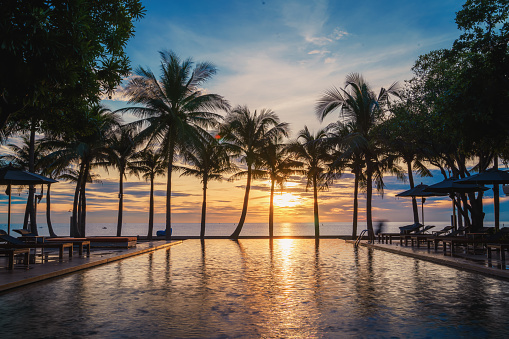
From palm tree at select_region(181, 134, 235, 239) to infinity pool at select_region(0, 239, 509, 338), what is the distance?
24220mm

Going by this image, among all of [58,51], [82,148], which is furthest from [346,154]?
[58,51]

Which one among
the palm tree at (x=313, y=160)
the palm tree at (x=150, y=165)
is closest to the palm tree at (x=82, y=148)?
the palm tree at (x=150, y=165)

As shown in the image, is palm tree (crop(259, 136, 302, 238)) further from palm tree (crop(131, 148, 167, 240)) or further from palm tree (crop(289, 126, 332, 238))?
palm tree (crop(131, 148, 167, 240))

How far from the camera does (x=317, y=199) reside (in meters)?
39.7

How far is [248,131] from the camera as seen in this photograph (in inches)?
1515

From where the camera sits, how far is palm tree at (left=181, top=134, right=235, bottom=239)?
37188 millimetres

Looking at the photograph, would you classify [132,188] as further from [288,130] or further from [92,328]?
[92,328]

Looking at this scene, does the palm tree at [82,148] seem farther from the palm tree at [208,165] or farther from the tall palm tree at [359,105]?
the tall palm tree at [359,105]

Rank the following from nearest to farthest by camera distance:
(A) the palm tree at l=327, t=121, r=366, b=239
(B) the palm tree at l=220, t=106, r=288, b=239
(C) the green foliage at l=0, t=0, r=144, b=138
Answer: (C) the green foliage at l=0, t=0, r=144, b=138 → (A) the palm tree at l=327, t=121, r=366, b=239 → (B) the palm tree at l=220, t=106, r=288, b=239

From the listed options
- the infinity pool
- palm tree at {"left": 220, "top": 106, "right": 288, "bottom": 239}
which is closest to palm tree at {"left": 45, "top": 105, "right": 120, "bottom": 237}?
palm tree at {"left": 220, "top": 106, "right": 288, "bottom": 239}

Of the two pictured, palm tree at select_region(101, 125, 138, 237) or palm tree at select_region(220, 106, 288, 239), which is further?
palm tree at select_region(220, 106, 288, 239)

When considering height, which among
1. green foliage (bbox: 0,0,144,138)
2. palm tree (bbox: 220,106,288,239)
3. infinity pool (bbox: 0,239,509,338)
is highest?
palm tree (bbox: 220,106,288,239)

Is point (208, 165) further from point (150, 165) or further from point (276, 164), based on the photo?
point (276, 164)

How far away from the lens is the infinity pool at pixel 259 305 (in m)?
5.66
